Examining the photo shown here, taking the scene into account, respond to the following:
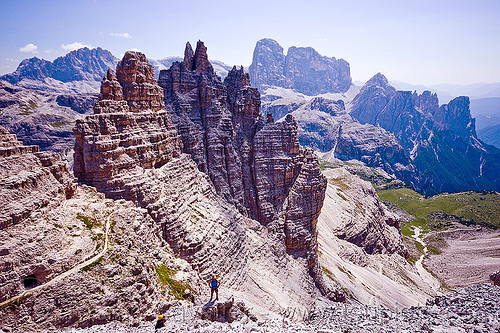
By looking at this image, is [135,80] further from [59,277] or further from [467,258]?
[467,258]

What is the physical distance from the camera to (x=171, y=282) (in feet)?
123

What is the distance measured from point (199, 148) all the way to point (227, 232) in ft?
71.7

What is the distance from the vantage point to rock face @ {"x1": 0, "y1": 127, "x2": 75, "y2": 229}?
27.5m

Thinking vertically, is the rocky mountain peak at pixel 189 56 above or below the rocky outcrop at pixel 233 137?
above

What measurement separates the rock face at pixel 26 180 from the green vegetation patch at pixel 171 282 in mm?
15738

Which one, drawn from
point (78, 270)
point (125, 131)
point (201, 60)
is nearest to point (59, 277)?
point (78, 270)

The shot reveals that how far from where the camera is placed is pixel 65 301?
2638cm

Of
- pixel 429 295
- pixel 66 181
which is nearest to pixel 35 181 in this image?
pixel 66 181

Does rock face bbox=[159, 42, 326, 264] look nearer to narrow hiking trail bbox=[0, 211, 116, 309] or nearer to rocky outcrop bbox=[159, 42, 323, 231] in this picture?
rocky outcrop bbox=[159, 42, 323, 231]

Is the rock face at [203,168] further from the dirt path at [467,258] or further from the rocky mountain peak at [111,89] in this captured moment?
the dirt path at [467,258]

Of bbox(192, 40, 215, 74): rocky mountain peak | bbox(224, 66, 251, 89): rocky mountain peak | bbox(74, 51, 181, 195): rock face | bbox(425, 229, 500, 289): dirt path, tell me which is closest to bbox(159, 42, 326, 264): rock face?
bbox(192, 40, 215, 74): rocky mountain peak

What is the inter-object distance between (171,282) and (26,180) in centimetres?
2100

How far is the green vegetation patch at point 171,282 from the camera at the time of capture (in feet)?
120

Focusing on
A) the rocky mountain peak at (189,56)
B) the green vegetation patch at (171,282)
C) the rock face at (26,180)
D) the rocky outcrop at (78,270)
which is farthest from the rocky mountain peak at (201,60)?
the green vegetation patch at (171,282)
